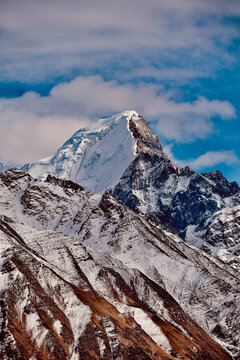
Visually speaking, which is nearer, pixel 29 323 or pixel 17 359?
pixel 17 359

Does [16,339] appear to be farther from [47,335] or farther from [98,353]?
[98,353]

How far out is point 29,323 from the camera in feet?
643

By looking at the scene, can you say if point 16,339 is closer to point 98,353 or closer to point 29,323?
point 29,323

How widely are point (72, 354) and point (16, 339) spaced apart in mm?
19128

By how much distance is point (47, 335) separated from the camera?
191m

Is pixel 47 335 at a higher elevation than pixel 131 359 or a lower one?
higher

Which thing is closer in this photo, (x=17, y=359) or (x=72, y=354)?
(x=17, y=359)

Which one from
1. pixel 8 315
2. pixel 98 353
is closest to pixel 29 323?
pixel 8 315

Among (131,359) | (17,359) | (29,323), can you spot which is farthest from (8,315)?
(131,359)

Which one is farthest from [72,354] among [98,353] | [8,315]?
[8,315]

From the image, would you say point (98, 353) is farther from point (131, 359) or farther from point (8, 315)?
point (8, 315)

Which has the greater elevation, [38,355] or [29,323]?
[29,323]

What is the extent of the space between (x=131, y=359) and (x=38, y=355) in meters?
31.1

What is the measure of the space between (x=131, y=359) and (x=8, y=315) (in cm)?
3850
